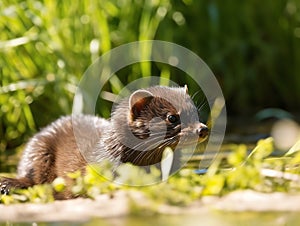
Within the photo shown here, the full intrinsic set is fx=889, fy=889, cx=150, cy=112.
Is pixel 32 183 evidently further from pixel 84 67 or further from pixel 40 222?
pixel 40 222

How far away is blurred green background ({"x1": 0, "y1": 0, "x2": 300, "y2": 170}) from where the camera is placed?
767 centimetres

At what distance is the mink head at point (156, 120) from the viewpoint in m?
5.62

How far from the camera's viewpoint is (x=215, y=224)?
3832mm

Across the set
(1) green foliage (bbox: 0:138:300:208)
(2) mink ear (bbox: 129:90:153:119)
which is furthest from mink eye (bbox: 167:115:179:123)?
(1) green foliage (bbox: 0:138:300:208)

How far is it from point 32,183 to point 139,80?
1.89 m

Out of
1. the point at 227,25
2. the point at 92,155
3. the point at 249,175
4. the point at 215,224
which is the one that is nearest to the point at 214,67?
the point at 227,25

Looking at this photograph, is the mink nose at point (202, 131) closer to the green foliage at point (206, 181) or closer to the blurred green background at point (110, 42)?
the green foliage at point (206, 181)

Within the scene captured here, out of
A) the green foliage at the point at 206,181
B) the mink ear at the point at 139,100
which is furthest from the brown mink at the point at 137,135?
the green foliage at the point at 206,181

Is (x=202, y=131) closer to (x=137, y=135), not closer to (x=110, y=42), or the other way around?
(x=137, y=135)

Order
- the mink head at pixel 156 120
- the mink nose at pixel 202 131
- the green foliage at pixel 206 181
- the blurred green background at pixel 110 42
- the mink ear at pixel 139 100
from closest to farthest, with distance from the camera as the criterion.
Result: the green foliage at pixel 206 181, the mink nose at pixel 202 131, the mink head at pixel 156 120, the mink ear at pixel 139 100, the blurred green background at pixel 110 42

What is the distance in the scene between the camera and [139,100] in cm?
581

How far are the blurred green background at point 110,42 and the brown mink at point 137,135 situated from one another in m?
1.21

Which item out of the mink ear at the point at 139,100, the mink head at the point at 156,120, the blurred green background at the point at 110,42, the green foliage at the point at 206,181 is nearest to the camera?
the green foliage at the point at 206,181

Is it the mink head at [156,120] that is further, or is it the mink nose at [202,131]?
the mink head at [156,120]
